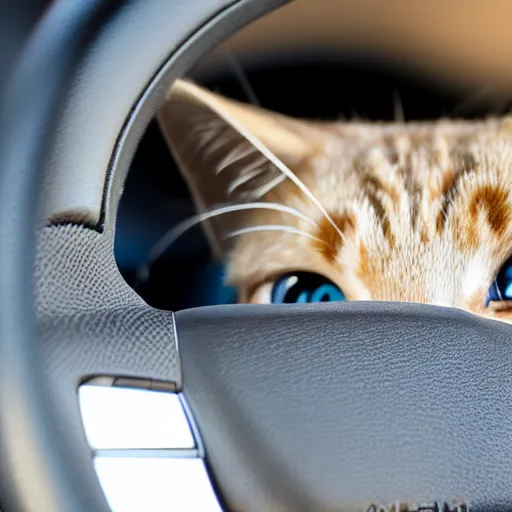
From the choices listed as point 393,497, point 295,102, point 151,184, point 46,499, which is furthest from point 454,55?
point 46,499

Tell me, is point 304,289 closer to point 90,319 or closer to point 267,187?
point 267,187

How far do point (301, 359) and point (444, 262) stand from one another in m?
0.27

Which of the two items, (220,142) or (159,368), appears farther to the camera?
(220,142)

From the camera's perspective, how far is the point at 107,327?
0.47 meters

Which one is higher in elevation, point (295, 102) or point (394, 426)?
point (295, 102)

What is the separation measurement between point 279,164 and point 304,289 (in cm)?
14

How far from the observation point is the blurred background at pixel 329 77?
0.68m

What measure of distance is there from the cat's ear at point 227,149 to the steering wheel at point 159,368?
204mm

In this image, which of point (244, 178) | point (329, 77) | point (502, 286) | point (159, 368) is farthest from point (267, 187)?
point (159, 368)

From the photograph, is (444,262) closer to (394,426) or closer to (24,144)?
(394,426)

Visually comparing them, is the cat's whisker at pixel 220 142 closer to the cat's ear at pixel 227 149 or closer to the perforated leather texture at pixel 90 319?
the cat's ear at pixel 227 149

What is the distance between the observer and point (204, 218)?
771 mm

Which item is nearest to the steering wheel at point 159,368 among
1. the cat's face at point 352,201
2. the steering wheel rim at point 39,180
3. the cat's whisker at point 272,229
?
the steering wheel rim at point 39,180

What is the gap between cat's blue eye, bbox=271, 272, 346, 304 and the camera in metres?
0.75
